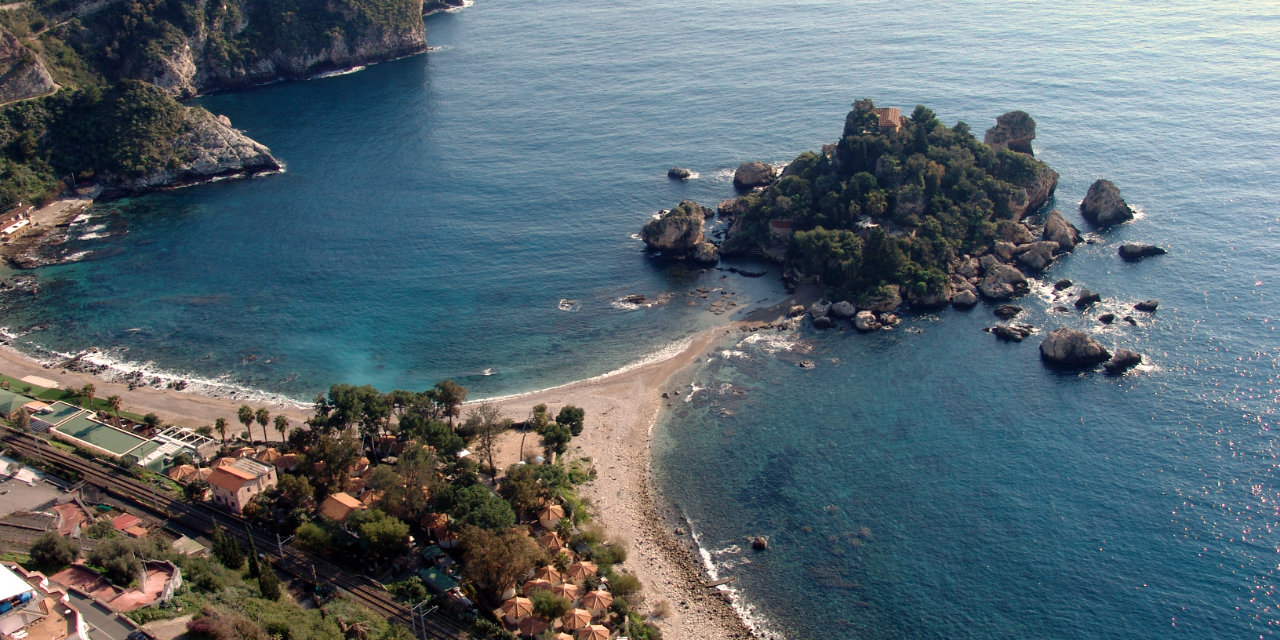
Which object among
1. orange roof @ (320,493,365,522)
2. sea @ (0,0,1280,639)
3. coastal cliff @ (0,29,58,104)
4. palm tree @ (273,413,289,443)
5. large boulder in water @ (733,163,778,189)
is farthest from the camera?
coastal cliff @ (0,29,58,104)

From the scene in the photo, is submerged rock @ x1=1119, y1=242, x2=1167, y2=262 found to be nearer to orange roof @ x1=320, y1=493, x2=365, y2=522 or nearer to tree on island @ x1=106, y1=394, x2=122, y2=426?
orange roof @ x1=320, y1=493, x2=365, y2=522

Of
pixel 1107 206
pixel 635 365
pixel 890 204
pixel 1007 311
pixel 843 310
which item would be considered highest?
pixel 890 204

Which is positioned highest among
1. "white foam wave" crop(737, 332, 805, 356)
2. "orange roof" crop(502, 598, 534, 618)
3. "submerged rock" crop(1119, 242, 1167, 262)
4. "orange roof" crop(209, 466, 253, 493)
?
"submerged rock" crop(1119, 242, 1167, 262)

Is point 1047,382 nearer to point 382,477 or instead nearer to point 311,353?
point 382,477

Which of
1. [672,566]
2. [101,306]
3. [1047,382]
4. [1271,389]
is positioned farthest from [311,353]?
[1271,389]

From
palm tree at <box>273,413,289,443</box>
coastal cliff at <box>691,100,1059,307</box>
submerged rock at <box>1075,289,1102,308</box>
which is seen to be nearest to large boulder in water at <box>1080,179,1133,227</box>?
coastal cliff at <box>691,100,1059,307</box>

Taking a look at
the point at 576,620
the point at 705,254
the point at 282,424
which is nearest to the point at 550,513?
the point at 576,620

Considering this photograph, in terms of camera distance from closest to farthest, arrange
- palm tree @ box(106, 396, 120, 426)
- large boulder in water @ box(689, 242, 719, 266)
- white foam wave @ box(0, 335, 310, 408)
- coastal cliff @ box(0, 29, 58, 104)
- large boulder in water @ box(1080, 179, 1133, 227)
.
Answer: palm tree @ box(106, 396, 120, 426)
white foam wave @ box(0, 335, 310, 408)
large boulder in water @ box(689, 242, 719, 266)
large boulder in water @ box(1080, 179, 1133, 227)
coastal cliff @ box(0, 29, 58, 104)

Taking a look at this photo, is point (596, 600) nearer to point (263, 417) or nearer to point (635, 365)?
point (635, 365)
